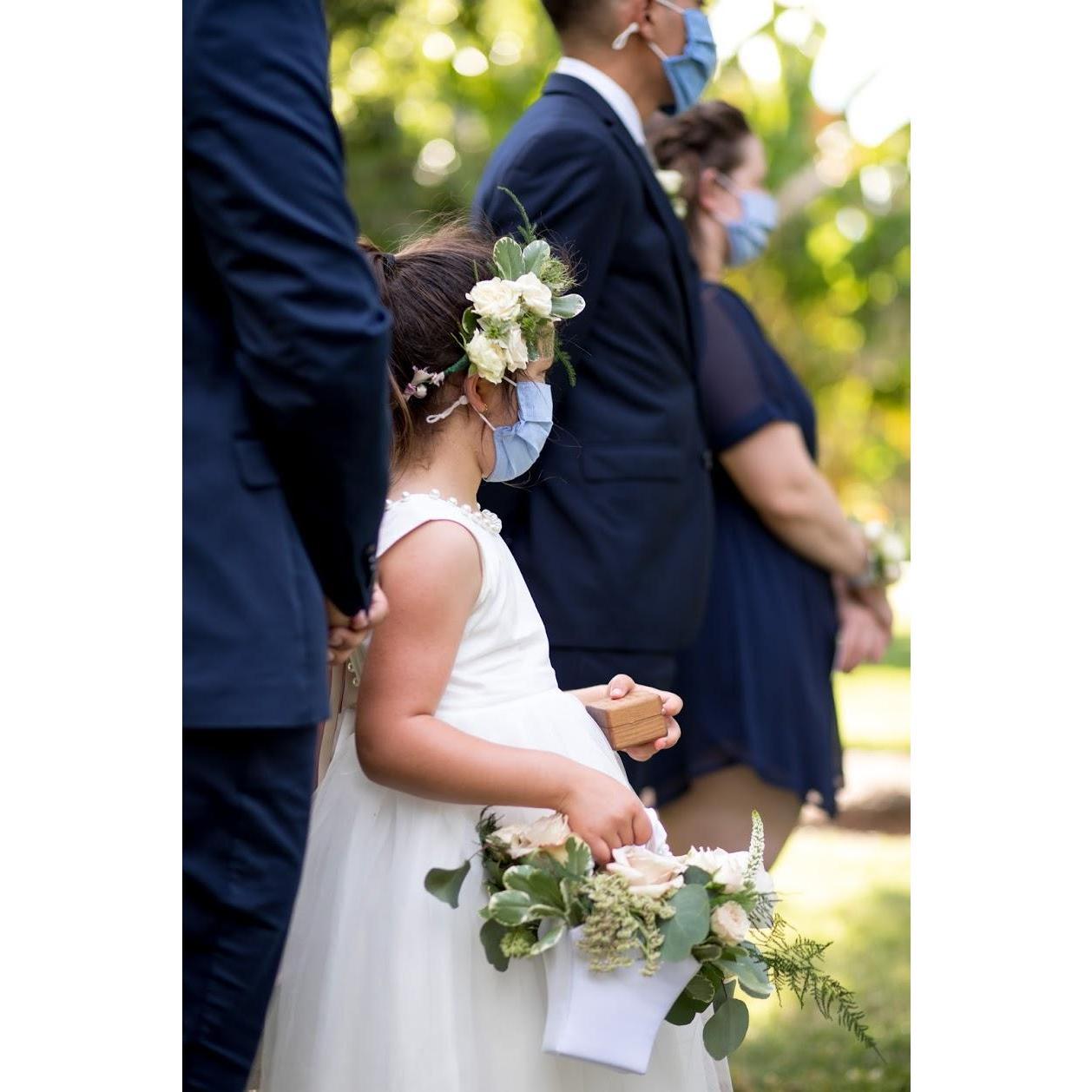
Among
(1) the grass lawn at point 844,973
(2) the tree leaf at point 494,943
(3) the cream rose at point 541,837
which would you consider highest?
(3) the cream rose at point 541,837

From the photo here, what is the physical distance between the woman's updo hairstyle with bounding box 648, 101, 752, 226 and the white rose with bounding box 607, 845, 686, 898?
282 cm

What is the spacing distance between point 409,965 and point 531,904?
0.71 feet

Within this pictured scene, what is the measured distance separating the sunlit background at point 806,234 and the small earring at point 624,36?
0.48 metres

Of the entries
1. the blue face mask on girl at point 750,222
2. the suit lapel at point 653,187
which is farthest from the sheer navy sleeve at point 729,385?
the suit lapel at point 653,187

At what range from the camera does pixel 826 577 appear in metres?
4.38

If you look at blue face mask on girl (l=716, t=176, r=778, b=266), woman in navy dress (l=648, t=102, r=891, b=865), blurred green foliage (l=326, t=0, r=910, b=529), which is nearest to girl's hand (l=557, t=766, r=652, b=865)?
blurred green foliage (l=326, t=0, r=910, b=529)

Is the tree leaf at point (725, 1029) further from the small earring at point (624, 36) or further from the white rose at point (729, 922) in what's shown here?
the small earring at point (624, 36)

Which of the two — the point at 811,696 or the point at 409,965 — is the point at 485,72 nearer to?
the point at 811,696

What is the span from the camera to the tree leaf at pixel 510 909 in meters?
1.94

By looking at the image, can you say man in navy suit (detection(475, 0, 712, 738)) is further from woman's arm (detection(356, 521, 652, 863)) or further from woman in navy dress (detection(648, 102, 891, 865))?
woman's arm (detection(356, 521, 652, 863))

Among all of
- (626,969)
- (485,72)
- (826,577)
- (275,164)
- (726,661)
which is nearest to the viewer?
(275,164)

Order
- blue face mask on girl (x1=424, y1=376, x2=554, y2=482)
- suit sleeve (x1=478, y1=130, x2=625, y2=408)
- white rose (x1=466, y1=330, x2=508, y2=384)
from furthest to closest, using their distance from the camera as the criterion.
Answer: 1. suit sleeve (x1=478, y1=130, x2=625, y2=408)
2. blue face mask on girl (x1=424, y1=376, x2=554, y2=482)
3. white rose (x1=466, y1=330, x2=508, y2=384)

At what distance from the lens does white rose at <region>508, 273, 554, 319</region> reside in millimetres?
2213
